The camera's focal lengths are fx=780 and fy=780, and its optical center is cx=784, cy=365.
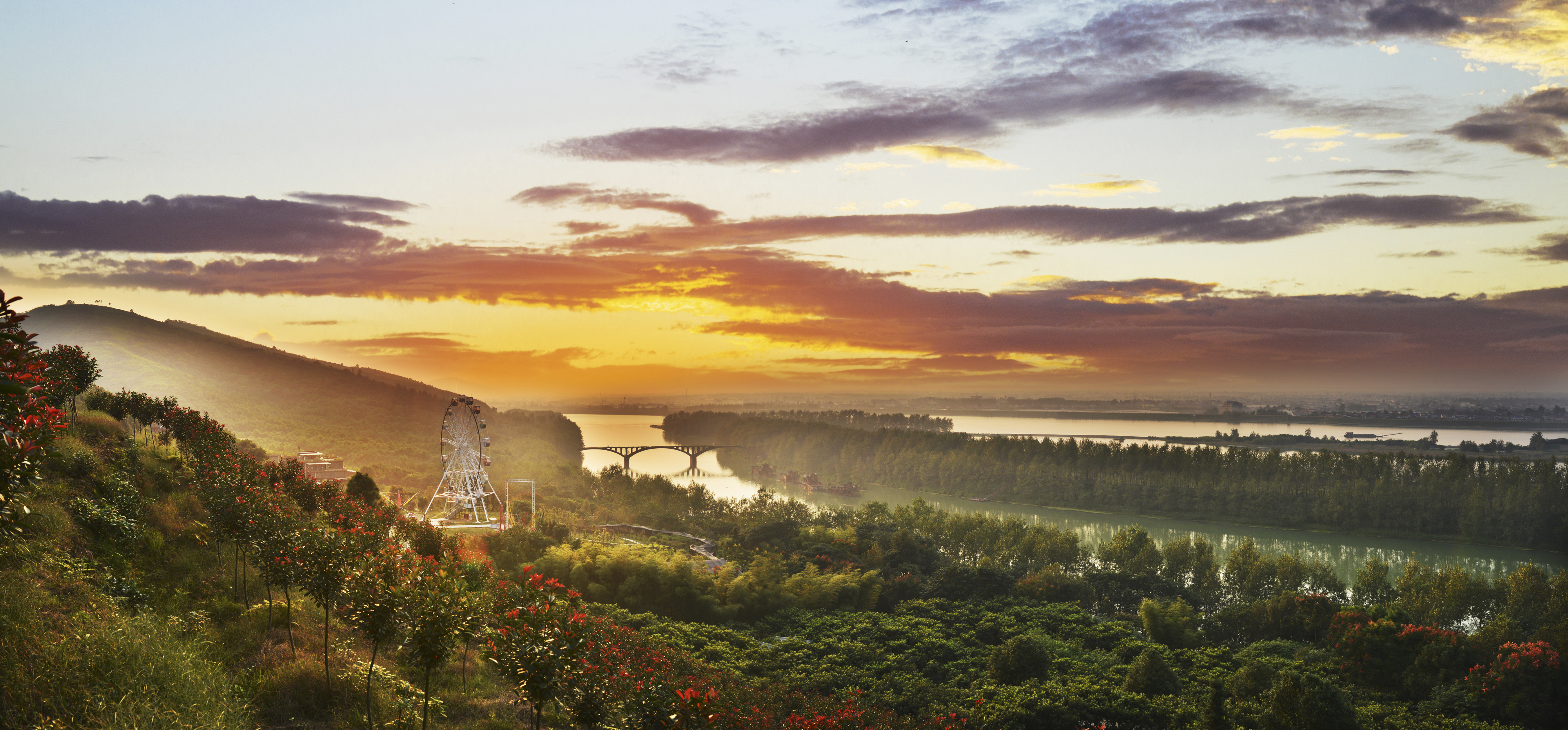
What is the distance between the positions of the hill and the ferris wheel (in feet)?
84.4

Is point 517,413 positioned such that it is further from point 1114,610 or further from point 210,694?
point 210,694

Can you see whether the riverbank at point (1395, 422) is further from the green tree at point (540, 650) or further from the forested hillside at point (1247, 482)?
the green tree at point (540, 650)

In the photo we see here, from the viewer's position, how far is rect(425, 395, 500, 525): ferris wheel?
3121 centimetres

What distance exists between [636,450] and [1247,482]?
64967 millimetres

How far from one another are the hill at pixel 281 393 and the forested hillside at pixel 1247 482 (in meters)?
36.6

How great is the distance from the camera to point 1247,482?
6450 cm

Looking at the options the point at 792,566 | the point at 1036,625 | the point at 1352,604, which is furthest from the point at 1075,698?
the point at 1352,604

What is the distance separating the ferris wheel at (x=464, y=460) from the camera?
31213mm

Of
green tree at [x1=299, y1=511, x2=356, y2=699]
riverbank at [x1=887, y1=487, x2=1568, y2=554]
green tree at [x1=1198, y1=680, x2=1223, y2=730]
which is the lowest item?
riverbank at [x1=887, y1=487, x2=1568, y2=554]

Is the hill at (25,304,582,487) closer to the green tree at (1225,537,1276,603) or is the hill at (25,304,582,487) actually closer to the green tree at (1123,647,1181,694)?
the green tree at (1225,537,1276,603)

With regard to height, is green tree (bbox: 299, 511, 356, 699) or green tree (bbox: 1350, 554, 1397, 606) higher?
green tree (bbox: 299, 511, 356, 699)

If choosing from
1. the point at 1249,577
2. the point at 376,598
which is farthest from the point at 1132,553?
the point at 376,598

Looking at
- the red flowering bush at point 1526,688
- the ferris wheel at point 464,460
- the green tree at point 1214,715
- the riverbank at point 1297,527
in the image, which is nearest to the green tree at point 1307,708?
the green tree at point 1214,715

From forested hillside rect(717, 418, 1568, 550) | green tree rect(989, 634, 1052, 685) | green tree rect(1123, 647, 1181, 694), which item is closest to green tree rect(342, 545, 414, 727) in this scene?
green tree rect(989, 634, 1052, 685)
